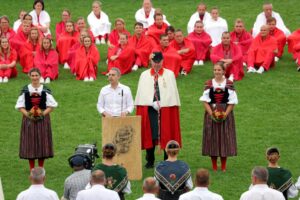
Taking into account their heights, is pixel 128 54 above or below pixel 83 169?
above

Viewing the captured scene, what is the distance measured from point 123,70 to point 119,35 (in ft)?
4.06

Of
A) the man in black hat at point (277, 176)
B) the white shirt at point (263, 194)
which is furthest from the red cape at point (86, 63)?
the white shirt at point (263, 194)

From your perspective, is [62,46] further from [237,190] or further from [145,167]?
[237,190]

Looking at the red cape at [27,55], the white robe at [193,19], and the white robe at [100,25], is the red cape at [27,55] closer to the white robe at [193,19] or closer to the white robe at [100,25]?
Answer: the white robe at [100,25]

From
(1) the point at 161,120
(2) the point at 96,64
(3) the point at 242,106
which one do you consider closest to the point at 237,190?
(1) the point at 161,120

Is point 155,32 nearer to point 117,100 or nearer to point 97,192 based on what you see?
point 117,100

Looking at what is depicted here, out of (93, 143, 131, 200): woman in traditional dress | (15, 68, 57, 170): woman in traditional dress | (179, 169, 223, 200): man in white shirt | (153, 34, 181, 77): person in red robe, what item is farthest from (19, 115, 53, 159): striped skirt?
(153, 34, 181, 77): person in red robe

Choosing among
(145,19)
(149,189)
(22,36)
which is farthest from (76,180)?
(145,19)

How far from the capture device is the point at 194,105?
24.3 meters

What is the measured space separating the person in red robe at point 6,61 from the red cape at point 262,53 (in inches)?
204

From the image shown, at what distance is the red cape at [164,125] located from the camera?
1970cm

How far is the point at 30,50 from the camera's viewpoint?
2689 cm

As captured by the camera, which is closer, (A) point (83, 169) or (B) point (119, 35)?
(A) point (83, 169)

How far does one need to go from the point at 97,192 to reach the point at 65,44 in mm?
14087
